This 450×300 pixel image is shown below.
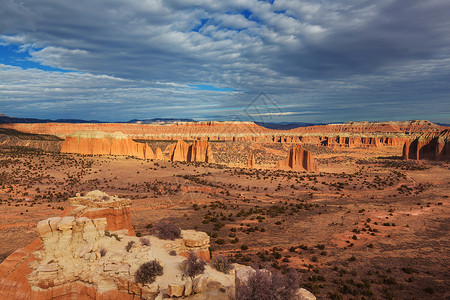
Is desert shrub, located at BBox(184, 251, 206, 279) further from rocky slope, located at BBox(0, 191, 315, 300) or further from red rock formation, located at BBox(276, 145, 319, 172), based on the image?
red rock formation, located at BBox(276, 145, 319, 172)

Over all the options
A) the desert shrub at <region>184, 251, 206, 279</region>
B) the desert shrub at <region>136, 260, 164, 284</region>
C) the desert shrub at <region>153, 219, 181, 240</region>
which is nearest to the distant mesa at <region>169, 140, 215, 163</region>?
the desert shrub at <region>153, 219, 181, 240</region>

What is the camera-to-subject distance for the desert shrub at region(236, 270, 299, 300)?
7.10m

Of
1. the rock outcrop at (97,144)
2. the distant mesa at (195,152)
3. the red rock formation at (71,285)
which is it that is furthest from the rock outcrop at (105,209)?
the rock outcrop at (97,144)

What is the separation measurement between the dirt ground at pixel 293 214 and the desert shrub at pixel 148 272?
4317 millimetres

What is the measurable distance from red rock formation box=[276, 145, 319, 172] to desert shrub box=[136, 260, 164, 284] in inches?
2404

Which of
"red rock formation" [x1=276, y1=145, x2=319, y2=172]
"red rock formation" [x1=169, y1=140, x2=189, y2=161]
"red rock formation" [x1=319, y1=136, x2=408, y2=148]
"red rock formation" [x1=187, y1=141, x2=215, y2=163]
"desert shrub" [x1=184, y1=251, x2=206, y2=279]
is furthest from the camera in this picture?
"red rock formation" [x1=319, y1=136, x2=408, y2=148]

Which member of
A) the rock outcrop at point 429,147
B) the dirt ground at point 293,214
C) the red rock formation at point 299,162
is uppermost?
the rock outcrop at point 429,147

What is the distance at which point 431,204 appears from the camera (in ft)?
107

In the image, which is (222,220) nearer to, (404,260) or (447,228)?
(404,260)

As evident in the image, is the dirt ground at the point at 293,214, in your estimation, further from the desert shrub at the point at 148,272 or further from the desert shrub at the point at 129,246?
the desert shrub at the point at 129,246

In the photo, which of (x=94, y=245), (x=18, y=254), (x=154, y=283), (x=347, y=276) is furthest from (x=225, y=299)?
(x=347, y=276)

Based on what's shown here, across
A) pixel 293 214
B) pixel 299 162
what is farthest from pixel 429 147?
pixel 293 214

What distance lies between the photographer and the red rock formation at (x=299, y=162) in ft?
213

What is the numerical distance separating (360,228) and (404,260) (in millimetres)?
6636
